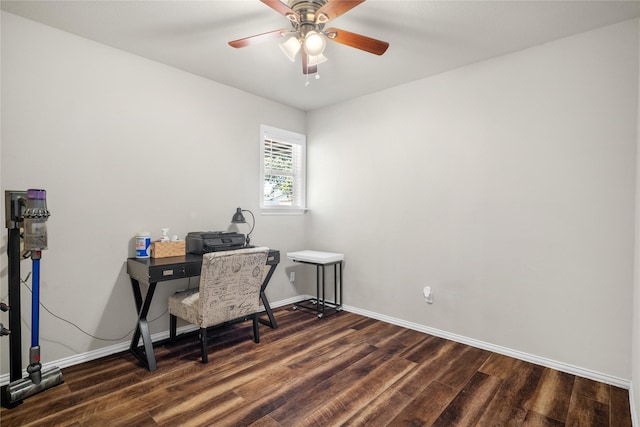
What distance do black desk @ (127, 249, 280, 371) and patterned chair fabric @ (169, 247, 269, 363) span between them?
24cm

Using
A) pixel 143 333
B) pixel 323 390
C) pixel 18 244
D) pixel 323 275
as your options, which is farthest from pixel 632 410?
pixel 18 244

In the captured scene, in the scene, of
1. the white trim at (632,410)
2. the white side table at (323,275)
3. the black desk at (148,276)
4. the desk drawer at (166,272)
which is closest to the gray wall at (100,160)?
the black desk at (148,276)

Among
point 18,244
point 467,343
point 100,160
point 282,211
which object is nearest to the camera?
point 18,244

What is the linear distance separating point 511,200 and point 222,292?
8.18 feet

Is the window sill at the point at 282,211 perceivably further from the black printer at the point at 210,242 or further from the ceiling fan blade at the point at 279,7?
the ceiling fan blade at the point at 279,7

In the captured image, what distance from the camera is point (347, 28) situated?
2398 millimetres

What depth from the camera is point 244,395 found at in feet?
7.06

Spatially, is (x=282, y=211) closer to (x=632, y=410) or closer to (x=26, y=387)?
(x=26, y=387)

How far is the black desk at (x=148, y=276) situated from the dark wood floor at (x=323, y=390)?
9 cm

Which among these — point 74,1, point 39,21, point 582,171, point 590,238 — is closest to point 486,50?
point 582,171

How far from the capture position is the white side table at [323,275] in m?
3.70

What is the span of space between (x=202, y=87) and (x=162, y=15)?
1.07m

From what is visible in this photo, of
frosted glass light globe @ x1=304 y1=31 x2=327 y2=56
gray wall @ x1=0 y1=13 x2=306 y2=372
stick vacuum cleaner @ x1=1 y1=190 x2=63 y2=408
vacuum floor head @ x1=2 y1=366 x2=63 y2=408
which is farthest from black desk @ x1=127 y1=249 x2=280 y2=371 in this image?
frosted glass light globe @ x1=304 y1=31 x2=327 y2=56

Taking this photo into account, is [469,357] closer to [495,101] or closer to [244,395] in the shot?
[244,395]
